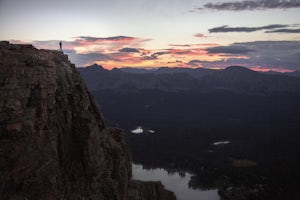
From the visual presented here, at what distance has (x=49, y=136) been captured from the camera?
31891mm

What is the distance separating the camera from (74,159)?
35156mm

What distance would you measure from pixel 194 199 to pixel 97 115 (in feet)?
402

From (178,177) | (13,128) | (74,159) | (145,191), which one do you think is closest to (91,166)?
(74,159)

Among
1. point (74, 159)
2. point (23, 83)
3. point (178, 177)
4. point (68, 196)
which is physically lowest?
point (178, 177)

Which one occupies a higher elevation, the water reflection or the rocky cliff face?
the rocky cliff face

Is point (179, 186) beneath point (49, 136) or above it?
beneath

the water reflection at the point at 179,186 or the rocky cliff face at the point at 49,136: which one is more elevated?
the rocky cliff face at the point at 49,136

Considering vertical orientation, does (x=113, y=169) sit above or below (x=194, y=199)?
above

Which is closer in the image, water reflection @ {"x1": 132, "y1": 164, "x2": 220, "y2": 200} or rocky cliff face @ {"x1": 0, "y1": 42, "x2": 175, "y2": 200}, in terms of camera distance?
rocky cliff face @ {"x1": 0, "y1": 42, "x2": 175, "y2": 200}

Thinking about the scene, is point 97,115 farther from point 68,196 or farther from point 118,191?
point 68,196

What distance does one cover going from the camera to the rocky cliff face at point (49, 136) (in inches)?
1108

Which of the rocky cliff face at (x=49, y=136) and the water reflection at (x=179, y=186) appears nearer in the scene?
the rocky cliff face at (x=49, y=136)

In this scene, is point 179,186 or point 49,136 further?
point 179,186

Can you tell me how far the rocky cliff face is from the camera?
2814 cm
